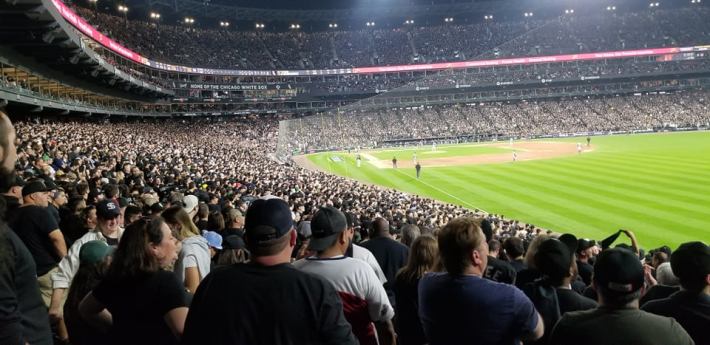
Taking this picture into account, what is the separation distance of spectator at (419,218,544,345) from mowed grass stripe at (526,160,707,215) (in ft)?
81.1

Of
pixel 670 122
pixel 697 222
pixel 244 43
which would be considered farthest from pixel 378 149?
pixel 697 222

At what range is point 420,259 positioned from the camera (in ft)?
16.0

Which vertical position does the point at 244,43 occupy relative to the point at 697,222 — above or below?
above

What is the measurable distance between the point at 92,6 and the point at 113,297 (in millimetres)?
73084

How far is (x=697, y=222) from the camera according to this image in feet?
73.0

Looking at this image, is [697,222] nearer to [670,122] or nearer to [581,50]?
[670,122]

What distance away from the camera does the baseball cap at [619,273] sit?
3285 millimetres

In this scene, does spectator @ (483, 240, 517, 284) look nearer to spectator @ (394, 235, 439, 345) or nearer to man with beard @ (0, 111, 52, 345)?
spectator @ (394, 235, 439, 345)

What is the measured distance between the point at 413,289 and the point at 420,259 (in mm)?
282

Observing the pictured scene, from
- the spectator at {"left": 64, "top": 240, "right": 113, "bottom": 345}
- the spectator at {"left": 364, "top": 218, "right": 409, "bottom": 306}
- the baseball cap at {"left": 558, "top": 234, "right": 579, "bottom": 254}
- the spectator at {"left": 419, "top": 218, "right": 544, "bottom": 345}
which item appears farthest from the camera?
the spectator at {"left": 364, "top": 218, "right": 409, "bottom": 306}

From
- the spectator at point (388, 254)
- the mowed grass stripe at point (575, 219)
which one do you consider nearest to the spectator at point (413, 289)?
the spectator at point (388, 254)

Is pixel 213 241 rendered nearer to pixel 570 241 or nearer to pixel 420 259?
pixel 420 259

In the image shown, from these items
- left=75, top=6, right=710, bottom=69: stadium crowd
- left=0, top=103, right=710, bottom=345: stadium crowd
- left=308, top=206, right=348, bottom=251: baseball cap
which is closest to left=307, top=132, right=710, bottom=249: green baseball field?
left=0, top=103, right=710, bottom=345: stadium crowd

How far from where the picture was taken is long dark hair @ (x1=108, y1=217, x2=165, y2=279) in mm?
3855
